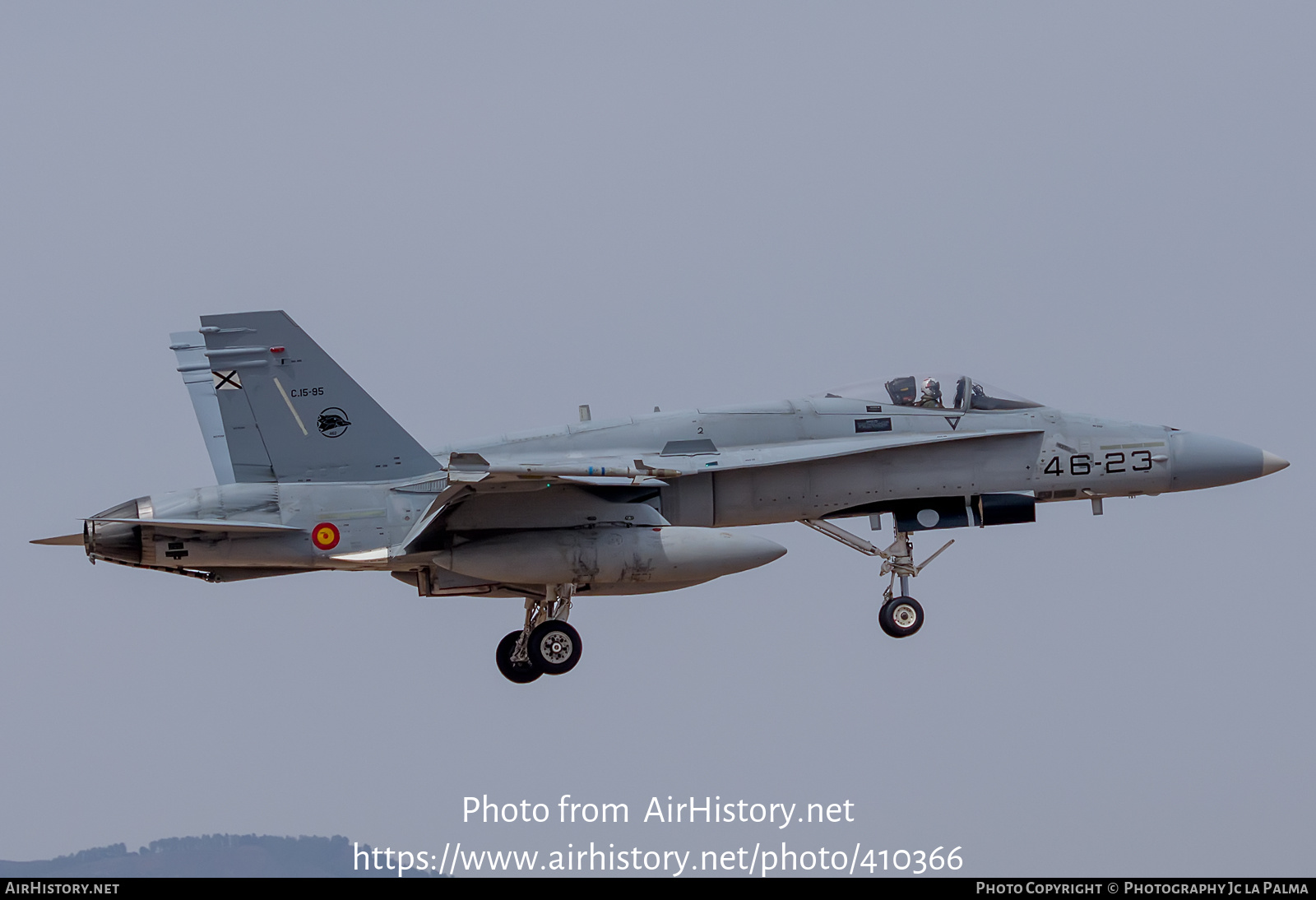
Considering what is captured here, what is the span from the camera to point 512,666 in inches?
784

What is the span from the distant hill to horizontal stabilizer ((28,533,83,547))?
1324 cm

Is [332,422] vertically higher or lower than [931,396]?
higher

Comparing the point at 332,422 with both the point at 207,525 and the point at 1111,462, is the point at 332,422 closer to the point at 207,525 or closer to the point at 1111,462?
the point at 207,525

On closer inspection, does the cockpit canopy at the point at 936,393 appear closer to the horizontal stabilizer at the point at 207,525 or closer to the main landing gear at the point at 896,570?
the main landing gear at the point at 896,570

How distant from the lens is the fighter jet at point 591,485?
59.0 feet

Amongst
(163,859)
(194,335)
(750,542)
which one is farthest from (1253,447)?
(163,859)

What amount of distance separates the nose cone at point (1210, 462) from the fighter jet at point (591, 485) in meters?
0.02

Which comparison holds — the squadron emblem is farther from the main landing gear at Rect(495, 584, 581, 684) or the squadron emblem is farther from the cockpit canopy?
the cockpit canopy

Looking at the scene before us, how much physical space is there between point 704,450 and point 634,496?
90 cm

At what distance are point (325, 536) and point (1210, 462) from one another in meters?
9.83

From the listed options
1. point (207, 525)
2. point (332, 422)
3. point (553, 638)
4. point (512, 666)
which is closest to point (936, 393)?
point (553, 638)

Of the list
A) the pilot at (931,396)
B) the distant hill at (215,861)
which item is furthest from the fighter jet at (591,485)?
the distant hill at (215,861)

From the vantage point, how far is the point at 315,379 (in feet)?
60.3

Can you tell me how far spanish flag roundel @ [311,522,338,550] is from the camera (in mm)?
18016
